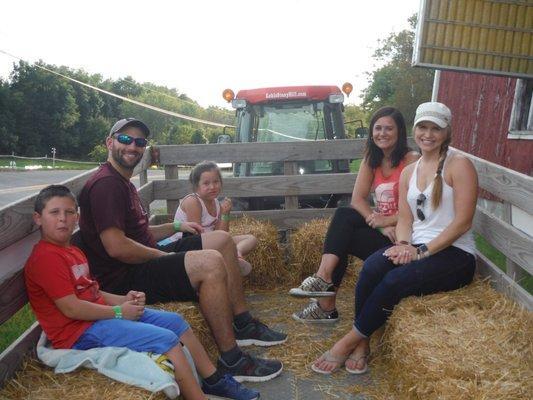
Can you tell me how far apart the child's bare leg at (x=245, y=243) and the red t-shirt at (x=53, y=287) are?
206cm

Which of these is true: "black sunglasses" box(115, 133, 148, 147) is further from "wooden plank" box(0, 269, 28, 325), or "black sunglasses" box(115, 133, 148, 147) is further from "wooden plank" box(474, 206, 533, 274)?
"wooden plank" box(474, 206, 533, 274)

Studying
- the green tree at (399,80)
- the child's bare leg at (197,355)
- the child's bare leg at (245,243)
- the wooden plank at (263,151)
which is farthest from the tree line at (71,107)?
the child's bare leg at (197,355)

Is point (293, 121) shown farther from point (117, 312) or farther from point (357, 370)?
point (117, 312)

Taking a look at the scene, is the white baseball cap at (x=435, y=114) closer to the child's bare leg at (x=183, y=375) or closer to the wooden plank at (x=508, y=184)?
the wooden plank at (x=508, y=184)

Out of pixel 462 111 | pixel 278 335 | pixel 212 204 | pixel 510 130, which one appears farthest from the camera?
pixel 462 111

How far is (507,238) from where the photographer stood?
3.31m

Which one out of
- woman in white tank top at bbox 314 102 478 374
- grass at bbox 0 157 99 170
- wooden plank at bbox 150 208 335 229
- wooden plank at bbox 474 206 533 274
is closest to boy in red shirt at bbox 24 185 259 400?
woman in white tank top at bbox 314 102 478 374

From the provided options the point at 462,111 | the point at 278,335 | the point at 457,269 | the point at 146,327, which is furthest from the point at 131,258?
the point at 462,111

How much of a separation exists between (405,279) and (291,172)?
2.77 m

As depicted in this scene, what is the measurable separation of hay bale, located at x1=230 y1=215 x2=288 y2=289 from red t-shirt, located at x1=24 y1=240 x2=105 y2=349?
263cm

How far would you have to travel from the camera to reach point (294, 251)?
17.6ft

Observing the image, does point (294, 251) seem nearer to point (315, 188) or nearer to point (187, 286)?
point (315, 188)

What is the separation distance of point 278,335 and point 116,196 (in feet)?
4.72

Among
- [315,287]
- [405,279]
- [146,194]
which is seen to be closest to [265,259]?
[146,194]
